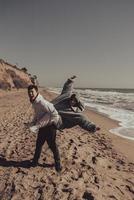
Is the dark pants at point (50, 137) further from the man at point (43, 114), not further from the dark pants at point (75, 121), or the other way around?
the dark pants at point (75, 121)

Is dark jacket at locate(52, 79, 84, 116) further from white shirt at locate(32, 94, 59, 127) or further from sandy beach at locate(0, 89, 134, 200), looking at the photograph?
sandy beach at locate(0, 89, 134, 200)

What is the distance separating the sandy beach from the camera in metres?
5.27

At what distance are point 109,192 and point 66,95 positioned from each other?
85.4 inches

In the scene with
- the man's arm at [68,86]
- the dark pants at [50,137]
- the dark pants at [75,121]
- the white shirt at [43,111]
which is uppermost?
the man's arm at [68,86]

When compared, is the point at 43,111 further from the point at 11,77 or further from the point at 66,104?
the point at 11,77

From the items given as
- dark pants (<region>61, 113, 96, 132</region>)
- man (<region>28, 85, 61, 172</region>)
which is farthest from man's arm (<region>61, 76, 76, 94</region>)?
man (<region>28, 85, 61, 172</region>)

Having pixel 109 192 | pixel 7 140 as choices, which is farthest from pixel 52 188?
pixel 7 140

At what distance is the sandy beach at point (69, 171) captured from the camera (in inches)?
207

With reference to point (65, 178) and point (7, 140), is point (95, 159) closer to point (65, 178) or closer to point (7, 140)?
point (65, 178)

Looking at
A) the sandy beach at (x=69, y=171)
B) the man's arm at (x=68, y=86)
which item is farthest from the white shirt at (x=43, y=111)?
the sandy beach at (x=69, y=171)

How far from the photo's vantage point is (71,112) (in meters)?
6.32

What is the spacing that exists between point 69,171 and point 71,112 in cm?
122

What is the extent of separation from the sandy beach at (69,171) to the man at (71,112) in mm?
952

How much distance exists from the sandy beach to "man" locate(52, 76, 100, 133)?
0.95 m
